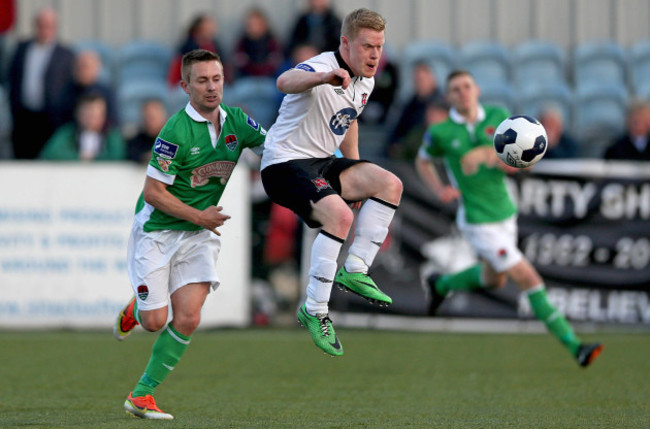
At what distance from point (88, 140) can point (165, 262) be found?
592 cm

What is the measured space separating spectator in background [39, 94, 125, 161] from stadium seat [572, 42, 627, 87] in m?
6.80

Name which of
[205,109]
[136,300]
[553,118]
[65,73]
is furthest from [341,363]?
[65,73]

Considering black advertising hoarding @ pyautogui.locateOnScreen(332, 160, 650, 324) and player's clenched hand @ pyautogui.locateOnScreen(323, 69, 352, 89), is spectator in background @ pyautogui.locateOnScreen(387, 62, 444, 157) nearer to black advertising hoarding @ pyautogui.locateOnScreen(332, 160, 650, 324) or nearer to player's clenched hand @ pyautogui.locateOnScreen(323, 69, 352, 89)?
black advertising hoarding @ pyautogui.locateOnScreen(332, 160, 650, 324)

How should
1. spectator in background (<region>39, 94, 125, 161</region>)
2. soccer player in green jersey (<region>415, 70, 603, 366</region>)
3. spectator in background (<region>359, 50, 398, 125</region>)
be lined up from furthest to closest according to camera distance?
spectator in background (<region>359, 50, 398, 125</region>) < spectator in background (<region>39, 94, 125, 161</region>) < soccer player in green jersey (<region>415, 70, 603, 366</region>)

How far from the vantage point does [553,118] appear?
12586mm

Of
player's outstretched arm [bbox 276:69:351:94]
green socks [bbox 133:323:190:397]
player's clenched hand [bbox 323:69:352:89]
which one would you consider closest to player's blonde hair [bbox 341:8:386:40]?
player's outstretched arm [bbox 276:69:351:94]

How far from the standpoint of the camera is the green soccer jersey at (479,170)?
9.73 m

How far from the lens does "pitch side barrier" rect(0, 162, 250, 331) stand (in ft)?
37.8

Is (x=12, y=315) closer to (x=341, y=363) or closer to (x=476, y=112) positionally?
(x=341, y=363)

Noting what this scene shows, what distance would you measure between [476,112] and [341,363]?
8.44ft

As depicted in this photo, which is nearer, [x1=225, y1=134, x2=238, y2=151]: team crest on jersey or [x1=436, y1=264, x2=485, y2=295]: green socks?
[x1=225, y1=134, x2=238, y2=151]: team crest on jersey

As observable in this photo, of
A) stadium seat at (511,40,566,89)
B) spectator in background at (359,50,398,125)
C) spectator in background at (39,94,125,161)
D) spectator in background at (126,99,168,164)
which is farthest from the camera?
stadium seat at (511,40,566,89)

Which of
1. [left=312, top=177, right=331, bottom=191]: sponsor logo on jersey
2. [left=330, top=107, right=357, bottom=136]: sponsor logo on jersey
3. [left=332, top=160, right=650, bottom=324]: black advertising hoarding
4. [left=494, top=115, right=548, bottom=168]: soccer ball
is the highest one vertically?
[left=330, top=107, right=357, bottom=136]: sponsor logo on jersey

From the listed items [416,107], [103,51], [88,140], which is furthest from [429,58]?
[88,140]
